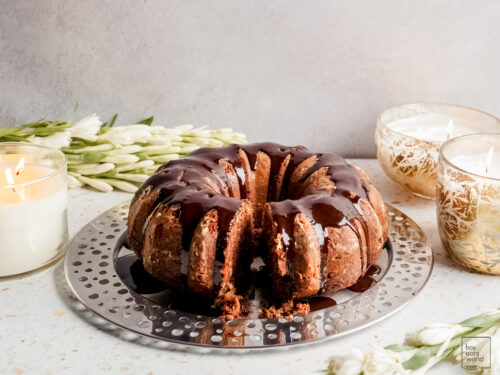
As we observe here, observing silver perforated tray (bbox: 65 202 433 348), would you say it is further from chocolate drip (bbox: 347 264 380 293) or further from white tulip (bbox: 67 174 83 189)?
white tulip (bbox: 67 174 83 189)

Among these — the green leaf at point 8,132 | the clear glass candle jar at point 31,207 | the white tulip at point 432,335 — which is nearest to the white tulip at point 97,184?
the green leaf at point 8,132

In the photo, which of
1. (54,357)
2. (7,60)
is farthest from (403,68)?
(54,357)

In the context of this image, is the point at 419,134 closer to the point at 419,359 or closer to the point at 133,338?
the point at 419,359

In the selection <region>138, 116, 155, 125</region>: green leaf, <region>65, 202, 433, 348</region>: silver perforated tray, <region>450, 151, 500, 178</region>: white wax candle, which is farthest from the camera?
<region>138, 116, 155, 125</region>: green leaf

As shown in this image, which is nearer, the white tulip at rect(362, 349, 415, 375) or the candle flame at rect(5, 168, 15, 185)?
the white tulip at rect(362, 349, 415, 375)

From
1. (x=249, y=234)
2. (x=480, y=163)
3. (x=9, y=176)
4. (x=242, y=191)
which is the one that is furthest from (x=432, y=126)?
(x=9, y=176)

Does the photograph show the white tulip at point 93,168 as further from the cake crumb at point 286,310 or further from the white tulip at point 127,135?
the cake crumb at point 286,310

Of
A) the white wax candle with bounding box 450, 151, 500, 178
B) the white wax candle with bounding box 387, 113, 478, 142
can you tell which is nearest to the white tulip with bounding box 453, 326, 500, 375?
the white wax candle with bounding box 450, 151, 500, 178

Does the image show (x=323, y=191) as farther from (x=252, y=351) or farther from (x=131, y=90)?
(x=131, y=90)
